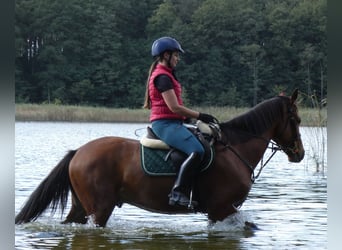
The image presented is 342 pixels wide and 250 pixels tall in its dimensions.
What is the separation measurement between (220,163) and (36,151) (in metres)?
17.4

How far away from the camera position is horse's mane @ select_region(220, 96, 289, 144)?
704 cm

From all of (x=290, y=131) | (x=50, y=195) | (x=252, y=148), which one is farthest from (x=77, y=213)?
(x=290, y=131)

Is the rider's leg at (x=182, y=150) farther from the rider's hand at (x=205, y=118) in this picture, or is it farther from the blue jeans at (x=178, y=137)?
the rider's hand at (x=205, y=118)

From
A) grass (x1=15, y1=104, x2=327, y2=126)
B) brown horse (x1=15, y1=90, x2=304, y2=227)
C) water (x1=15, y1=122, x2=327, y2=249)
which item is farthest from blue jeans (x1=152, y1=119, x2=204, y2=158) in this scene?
grass (x1=15, y1=104, x2=327, y2=126)

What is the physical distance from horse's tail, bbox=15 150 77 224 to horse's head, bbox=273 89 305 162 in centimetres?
219

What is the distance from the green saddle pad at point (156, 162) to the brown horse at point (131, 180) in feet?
0.18

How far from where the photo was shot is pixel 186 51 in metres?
Answer: 62.1

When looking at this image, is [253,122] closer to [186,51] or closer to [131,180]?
[131,180]

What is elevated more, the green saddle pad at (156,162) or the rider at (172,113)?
the rider at (172,113)

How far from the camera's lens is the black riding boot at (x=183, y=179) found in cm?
633

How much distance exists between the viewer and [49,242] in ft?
21.7

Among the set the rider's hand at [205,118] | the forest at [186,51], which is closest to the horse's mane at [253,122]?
the rider's hand at [205,118]

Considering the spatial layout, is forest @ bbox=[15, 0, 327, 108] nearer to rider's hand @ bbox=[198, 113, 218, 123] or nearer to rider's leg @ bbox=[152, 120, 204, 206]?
rider's hand @ bbox=[198, 113, 218, 123]

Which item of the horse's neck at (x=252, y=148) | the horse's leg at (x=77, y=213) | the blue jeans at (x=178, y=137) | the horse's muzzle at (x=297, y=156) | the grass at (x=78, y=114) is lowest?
the grass at (x=78, y=114)
